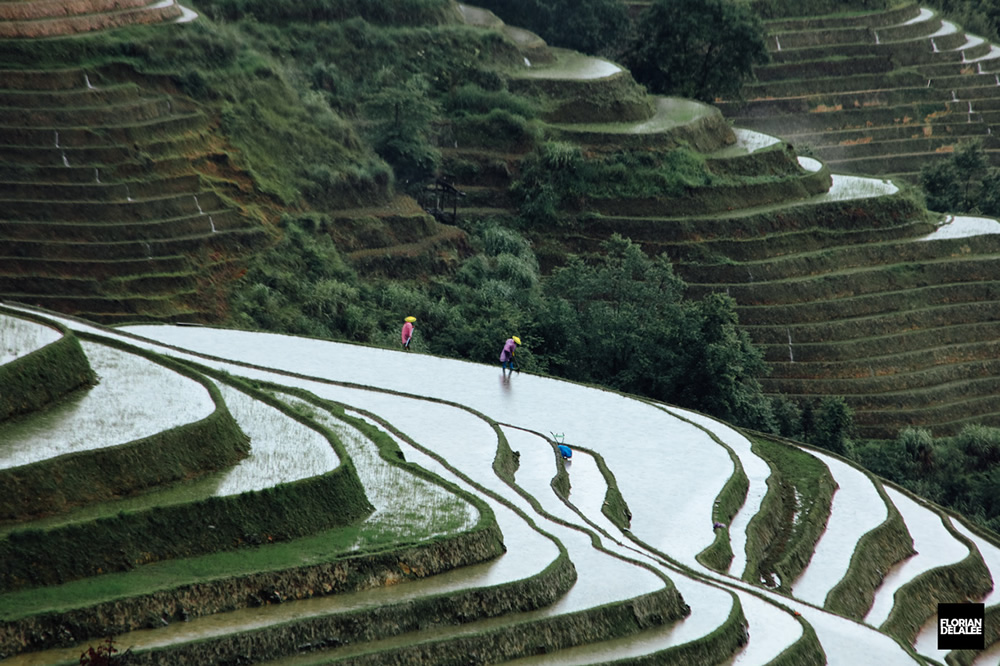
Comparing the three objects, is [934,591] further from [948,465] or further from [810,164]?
[810,164]

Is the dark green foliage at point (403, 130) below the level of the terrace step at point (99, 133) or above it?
below

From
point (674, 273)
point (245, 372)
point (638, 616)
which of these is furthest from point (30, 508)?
point (674, 273)

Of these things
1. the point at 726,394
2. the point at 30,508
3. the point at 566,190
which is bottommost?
the point at 726,394

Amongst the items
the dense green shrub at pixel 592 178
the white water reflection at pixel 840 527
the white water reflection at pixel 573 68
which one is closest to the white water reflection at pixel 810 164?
the dense green shrub at pixel 592 178

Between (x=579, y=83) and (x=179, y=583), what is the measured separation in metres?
37.0

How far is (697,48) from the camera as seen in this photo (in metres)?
56.6

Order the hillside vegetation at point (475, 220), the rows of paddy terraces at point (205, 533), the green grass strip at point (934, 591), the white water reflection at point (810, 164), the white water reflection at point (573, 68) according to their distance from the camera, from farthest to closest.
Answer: the white water reflection at point (573, 68)
the white water reflection at point (810, 164)
the hillside vegetation at point (475, 220)
the green grass strip at point (934, 591)
the rows of paddy terraces at point (205, 533)

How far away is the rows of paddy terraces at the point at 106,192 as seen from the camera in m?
33.7

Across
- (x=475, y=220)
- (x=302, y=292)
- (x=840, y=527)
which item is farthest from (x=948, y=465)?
(x=302, y=292)

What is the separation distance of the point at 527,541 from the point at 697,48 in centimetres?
4059

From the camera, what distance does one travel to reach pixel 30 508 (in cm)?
1684

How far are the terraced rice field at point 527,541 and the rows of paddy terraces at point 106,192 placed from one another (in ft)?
10.9

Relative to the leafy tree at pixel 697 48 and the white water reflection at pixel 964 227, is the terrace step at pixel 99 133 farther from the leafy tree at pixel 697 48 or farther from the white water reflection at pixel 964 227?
the white water reflection at pixel 964 227

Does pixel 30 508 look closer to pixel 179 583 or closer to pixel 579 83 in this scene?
pixel 179 583
